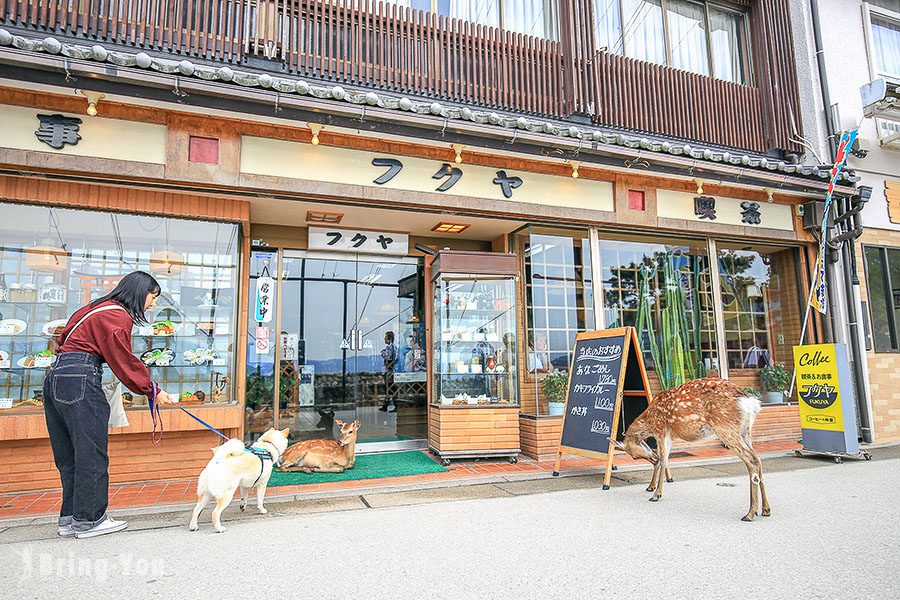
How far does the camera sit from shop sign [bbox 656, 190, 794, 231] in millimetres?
8250

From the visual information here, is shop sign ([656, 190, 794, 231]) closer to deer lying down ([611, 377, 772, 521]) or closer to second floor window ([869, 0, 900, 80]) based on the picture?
second floor window ([869, 0, 900, 80])

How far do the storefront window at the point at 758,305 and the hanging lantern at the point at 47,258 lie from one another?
931 cm

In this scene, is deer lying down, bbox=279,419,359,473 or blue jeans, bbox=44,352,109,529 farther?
deer lying down, bbox=279,419,359,473

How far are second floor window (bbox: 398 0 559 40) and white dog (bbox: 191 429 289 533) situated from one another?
6269 mm

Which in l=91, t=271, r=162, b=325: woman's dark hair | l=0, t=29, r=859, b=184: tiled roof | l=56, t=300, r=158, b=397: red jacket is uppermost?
l=0, t=29, r=859, b=184: tiled roof

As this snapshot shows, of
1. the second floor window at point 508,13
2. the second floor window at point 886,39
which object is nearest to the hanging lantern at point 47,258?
the second floor window at point 508,13

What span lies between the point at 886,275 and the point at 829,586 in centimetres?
851

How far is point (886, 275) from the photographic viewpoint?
9.23 meters

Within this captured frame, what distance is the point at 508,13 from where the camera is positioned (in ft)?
26.6

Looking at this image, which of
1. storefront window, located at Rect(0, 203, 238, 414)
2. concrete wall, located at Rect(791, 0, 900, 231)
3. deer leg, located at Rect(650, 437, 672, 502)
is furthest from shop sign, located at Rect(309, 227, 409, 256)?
concrete wall, located at Rect(791, 0, 900, 231)

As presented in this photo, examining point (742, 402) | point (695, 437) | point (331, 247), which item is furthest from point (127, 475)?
point (742, 402)

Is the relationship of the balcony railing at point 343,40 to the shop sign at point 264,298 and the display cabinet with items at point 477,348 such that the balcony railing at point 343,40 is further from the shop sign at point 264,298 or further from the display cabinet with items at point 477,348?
the shop sign at point 264,298

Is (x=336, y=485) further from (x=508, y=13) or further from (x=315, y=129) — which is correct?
(x=508, y=13)

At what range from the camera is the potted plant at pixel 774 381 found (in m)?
8.88
